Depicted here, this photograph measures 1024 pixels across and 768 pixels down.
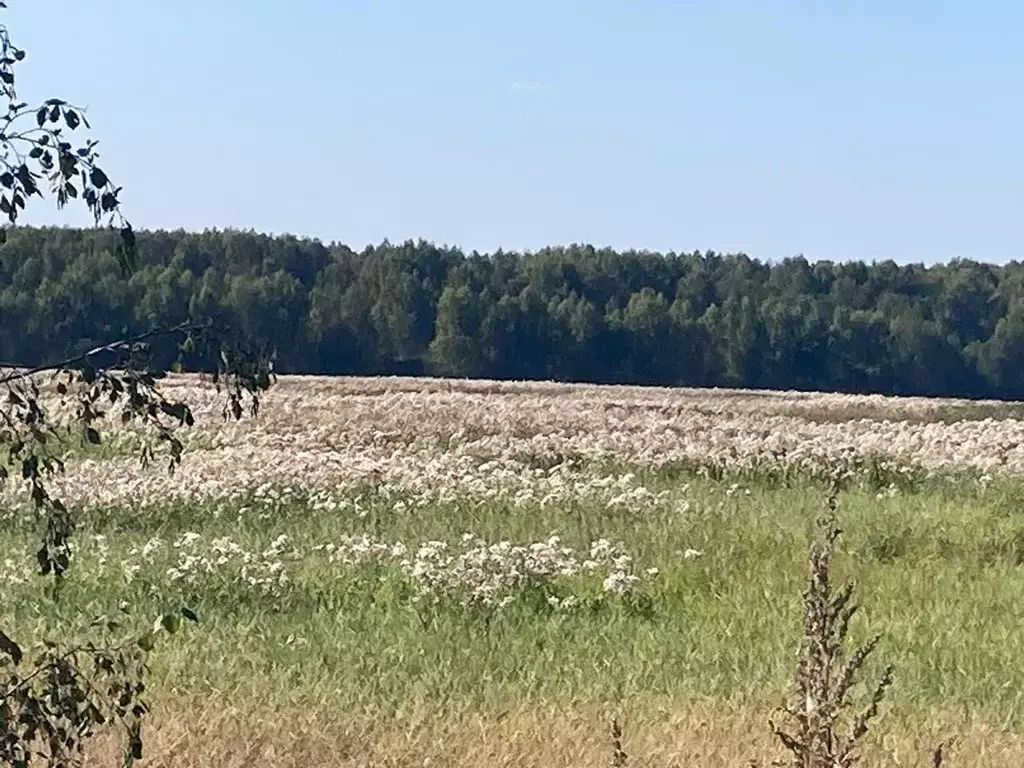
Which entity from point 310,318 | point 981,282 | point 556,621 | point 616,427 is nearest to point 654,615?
point 556,621

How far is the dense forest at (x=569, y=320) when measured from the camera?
9256 centimetres

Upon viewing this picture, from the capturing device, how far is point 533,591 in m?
11.5

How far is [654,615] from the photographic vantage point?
11047mm

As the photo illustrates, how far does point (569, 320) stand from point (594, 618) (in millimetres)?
87745

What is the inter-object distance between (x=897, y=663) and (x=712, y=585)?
265 cm

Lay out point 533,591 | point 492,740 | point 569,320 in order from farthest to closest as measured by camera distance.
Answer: point 569,320, point 533,591, point 492,740

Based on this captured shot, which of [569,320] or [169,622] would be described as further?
[569,320]

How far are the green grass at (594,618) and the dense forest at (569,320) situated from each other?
7156cm

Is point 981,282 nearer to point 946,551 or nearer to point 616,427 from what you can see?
point 616,427

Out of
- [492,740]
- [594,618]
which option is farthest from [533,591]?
[492,740]

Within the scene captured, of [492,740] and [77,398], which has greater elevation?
[77,398]

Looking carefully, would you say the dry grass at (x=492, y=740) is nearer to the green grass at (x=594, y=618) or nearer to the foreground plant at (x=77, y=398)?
the green grass at (x=594, y=618)

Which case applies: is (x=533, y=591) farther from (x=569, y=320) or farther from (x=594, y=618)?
(x=569, y=320)

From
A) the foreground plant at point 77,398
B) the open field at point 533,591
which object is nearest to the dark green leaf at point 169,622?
the foreground plant at point 77,398
